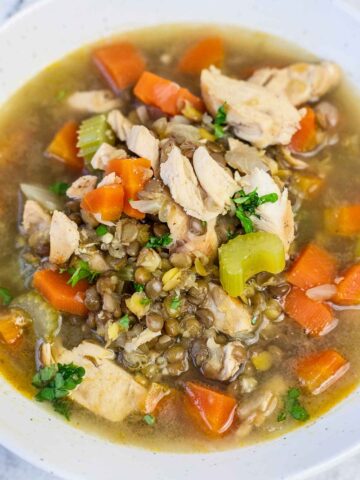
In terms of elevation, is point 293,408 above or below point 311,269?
below

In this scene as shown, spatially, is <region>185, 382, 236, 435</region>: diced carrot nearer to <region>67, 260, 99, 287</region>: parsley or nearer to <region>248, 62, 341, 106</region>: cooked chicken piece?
<region>67, 260, 99, 287</region>: parsley

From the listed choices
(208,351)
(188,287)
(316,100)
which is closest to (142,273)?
(188,287)

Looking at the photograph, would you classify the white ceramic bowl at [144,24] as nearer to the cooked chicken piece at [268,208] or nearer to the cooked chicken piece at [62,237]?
the cooked chicken piece at [62,237]

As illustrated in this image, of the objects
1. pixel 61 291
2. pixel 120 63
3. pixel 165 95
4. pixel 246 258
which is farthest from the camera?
pixel 120 63

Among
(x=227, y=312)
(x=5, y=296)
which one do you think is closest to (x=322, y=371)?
(x=227, y=312)

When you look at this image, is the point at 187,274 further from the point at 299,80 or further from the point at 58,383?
the point at 299,80

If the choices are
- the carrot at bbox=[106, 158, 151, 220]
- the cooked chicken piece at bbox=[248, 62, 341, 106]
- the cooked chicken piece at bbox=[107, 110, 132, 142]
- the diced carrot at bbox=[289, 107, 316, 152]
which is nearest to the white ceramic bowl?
the cooked chicken piece at bbox=[248, 62, 341, 106]
